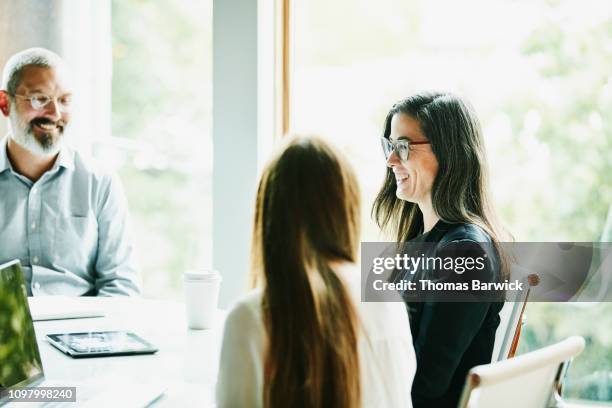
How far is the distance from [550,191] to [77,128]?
84.5 inches

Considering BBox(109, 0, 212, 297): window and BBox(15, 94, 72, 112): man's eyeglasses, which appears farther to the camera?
BBox(109, 0, 212, 297): window

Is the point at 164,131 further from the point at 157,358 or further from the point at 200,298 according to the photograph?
the point at 157,358

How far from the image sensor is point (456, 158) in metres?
1.86

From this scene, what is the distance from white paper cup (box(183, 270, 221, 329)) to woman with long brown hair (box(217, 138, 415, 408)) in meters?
0.72

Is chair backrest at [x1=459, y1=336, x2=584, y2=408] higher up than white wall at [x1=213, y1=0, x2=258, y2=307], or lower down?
lower down

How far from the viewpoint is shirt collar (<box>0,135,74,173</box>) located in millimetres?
2699

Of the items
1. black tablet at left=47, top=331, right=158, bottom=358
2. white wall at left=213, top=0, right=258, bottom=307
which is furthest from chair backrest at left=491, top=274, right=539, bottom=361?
white wall at left=213, top=0, right=258, bottom=307

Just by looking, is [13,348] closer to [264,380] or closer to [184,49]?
[264,380]

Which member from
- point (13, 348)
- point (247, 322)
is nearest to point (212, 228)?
point (13, 348)

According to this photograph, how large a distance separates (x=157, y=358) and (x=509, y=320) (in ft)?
2.76

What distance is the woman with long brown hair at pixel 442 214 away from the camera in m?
1.60

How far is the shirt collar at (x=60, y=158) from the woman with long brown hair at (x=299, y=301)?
180cm

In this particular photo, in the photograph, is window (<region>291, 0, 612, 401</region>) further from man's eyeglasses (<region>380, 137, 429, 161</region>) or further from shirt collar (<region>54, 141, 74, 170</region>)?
shirt collar (<region>54, 141, 74, 170</region>)

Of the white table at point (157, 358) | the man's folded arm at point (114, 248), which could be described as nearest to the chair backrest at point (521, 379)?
the white table at point (157, 358)
